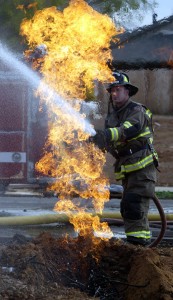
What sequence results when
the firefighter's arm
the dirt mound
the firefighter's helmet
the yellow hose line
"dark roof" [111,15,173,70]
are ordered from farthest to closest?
"dark roof" [111,15,173,70]
the yellow hose line
the firefighter's helmet
the firefighter's arm
the dirt mound

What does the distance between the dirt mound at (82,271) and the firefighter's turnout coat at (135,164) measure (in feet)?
2.35

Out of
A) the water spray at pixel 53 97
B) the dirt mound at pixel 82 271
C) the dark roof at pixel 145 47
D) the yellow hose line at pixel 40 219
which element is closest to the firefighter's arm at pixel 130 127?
the water spray at pixel 53 97

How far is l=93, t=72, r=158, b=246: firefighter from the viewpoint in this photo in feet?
22.5

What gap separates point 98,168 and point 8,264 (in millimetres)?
1763

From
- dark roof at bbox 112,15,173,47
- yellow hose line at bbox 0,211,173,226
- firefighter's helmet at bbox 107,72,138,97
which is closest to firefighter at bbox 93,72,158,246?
firefighter's helmet at bbox 107,72,138,97

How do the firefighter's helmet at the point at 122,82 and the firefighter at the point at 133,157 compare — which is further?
the firefighter's helmet at the point at 122,82

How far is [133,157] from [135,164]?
73 mm

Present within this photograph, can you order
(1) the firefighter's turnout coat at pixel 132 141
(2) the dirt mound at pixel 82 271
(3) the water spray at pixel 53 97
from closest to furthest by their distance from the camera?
(2) the dirt mound at pixel 82 271
(3) the water spray at pixel 53 97
(1) the firefighter's turnout coat at pixel 132 141

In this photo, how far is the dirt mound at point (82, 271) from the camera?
5039 millimetres

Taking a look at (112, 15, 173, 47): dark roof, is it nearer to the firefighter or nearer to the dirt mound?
the firefighter

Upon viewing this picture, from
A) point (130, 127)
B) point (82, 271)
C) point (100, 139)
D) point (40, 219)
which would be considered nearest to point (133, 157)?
point (130, 127)

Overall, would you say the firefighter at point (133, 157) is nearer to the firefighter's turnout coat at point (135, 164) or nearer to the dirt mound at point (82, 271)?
the firefighter's turnout coat at point (135, 164)

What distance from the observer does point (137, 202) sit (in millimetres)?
6898

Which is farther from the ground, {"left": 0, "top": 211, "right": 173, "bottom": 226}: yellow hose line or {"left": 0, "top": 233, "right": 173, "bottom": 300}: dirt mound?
{"left": 0, "top": 233, "right": 173, "bottom": 300}: dirt mound
